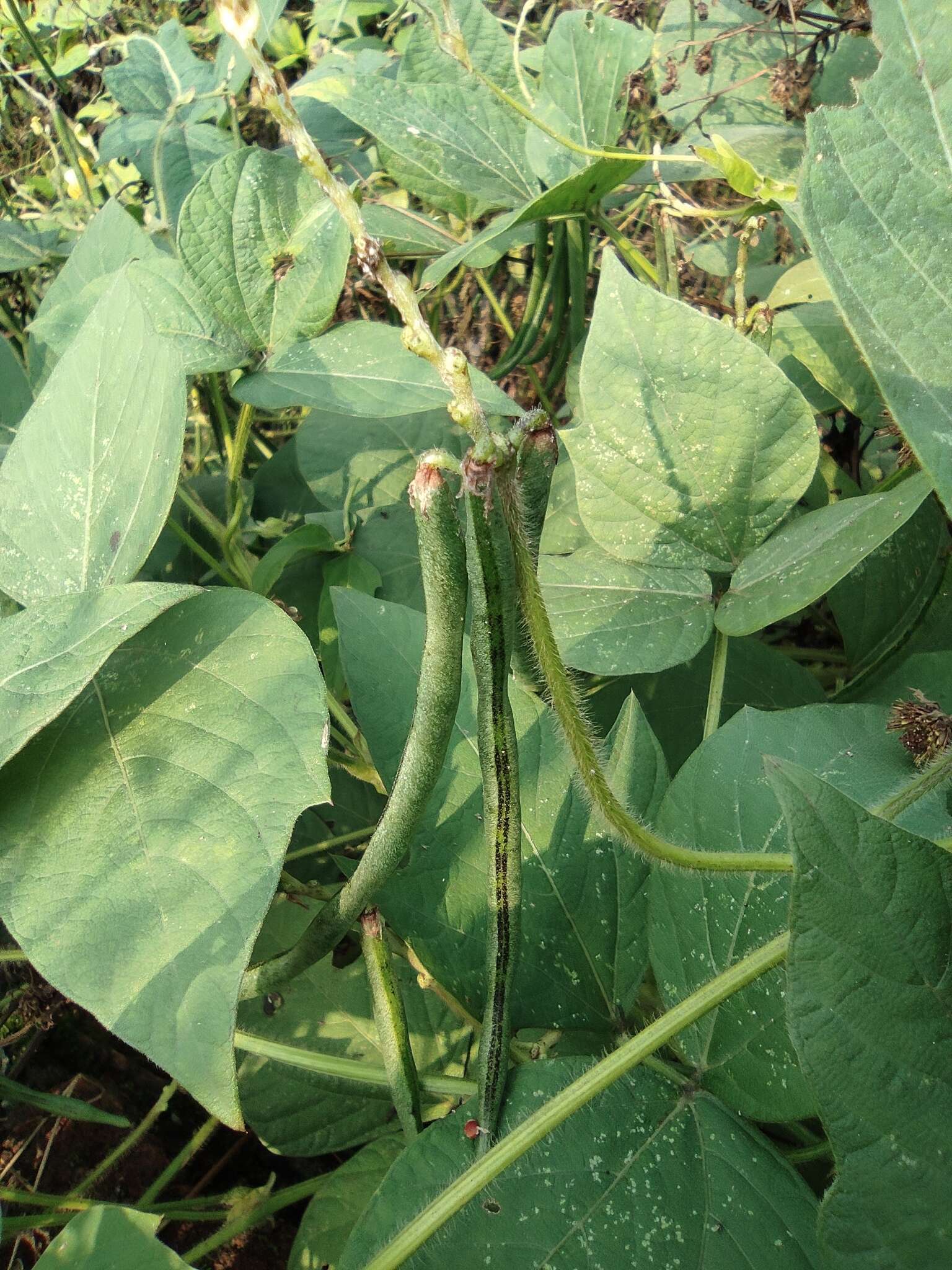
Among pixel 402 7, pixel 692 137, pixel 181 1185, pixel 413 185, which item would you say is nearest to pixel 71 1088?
pixel 181 1185

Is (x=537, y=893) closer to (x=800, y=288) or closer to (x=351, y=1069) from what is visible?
(x=351, y=1069)

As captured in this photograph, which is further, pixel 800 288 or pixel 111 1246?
Result: pixel 800 288

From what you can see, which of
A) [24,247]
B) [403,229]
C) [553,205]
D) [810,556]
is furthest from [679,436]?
[24,247]

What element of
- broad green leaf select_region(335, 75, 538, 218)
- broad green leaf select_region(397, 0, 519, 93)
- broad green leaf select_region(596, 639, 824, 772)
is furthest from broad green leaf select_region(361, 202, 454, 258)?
broad green leaf select_region(596, 639, 824, 772)

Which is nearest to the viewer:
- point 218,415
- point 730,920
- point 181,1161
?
point 730,920

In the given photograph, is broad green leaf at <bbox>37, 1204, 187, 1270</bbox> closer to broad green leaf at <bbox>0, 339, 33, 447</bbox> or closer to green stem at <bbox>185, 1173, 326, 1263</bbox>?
green stem at <bbox>185, 1173, 326, 1263</bbox>

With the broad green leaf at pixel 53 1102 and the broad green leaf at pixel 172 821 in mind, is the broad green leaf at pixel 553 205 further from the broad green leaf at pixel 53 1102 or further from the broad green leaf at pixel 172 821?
the broad green leaf at pixel 53 1102
